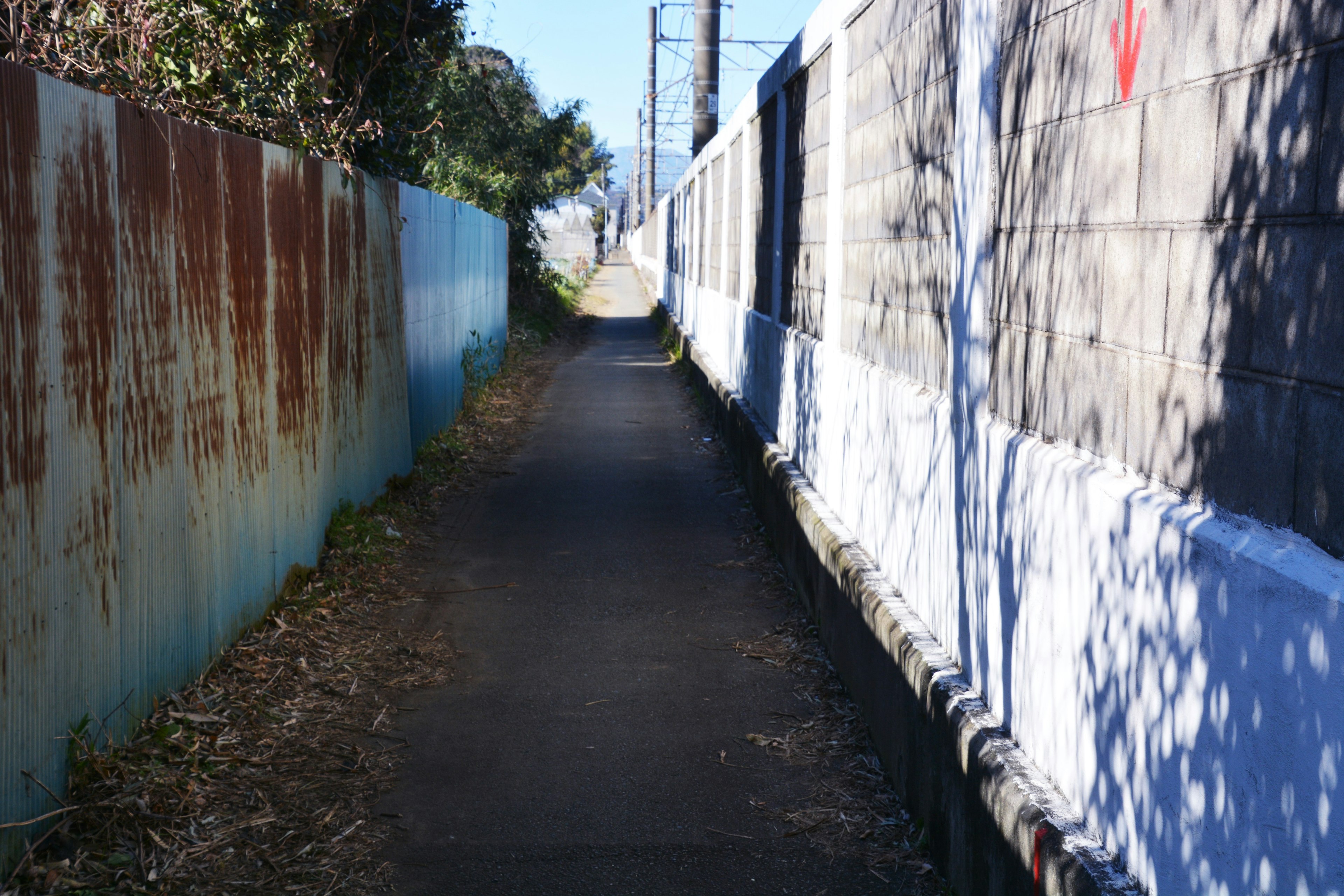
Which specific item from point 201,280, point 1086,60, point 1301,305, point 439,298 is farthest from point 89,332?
point 439,298

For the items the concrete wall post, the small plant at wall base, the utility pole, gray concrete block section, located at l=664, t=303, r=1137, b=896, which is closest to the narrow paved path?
gray concrete block section, located at l=664, t=303, r=1137, b=896

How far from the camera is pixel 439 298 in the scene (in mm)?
10898

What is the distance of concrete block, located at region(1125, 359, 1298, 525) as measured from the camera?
210 centimetres

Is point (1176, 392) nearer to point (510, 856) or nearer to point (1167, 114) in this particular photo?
point (1167, 114)


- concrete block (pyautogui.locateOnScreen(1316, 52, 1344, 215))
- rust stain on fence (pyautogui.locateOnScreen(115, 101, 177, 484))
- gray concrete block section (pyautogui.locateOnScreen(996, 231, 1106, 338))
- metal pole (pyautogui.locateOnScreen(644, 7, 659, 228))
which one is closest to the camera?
concrete block (pyautogui.locateOnScreen(1316, 52, 1344, 215))

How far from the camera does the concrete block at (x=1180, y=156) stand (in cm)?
232

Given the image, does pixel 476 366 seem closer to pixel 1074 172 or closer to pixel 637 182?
pixel 1074 172

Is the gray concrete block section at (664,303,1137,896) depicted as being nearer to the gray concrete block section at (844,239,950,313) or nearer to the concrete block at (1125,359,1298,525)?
the concrete block at (1125,359,1298,525)

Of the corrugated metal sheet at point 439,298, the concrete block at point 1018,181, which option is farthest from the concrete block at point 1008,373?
the corrugated metal sheet at point 439,298

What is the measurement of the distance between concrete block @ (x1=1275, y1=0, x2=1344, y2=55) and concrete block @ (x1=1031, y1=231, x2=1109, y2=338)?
78 cm

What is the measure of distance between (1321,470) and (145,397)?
371cm

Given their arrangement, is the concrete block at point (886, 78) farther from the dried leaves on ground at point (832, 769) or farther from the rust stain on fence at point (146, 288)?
the rust stain on fence at point (146, 288)

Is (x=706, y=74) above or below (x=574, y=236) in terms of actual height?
above

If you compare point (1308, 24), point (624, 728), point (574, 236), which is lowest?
point (624, 728)
